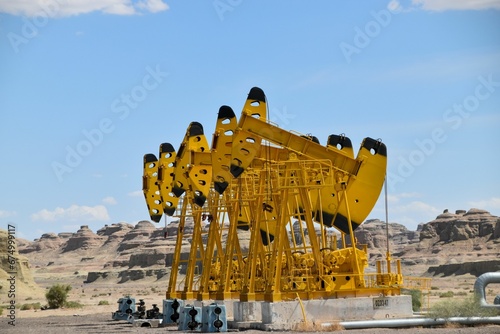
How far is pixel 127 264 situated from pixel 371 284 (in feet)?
341

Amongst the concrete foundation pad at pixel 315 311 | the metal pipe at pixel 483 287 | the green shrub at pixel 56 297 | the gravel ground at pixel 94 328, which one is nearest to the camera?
the gravel ground at pixel 94 328

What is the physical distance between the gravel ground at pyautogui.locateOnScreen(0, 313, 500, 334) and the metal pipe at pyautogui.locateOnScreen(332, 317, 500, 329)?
336 millimetres

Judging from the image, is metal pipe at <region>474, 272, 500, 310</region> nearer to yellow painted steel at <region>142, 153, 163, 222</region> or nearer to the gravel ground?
the gravel ground

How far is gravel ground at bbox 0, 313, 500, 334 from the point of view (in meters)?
23.4

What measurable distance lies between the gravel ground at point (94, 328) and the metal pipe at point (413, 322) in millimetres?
336

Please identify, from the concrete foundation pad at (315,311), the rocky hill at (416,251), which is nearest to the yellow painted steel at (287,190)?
the concrete foundation pad at (315,311)

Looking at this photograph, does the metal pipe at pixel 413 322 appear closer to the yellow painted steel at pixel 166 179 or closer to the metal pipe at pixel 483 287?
the metal pipe at pixel 483 287

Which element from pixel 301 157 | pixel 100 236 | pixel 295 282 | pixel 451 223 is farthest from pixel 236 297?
pixel 100 236

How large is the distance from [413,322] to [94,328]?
10698 mm

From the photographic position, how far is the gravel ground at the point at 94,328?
2336 cm

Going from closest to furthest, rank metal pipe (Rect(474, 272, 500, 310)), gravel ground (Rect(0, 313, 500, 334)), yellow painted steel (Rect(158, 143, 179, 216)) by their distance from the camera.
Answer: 1. gravel ground (Rect(0, 313, 500, 334))
2. metal pipe (Rect(474, 272, 500, 310))
3. yellow painted steel (Rect(158, 143, 179, 216))

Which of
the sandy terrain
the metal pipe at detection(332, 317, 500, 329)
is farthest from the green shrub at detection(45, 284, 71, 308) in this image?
the metal pipe at detection(332, 317, 500, 329)

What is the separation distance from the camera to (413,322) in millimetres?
24875

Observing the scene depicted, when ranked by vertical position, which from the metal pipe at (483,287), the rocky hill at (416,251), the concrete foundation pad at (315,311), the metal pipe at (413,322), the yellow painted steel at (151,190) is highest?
the rocky hill at (416,251)
